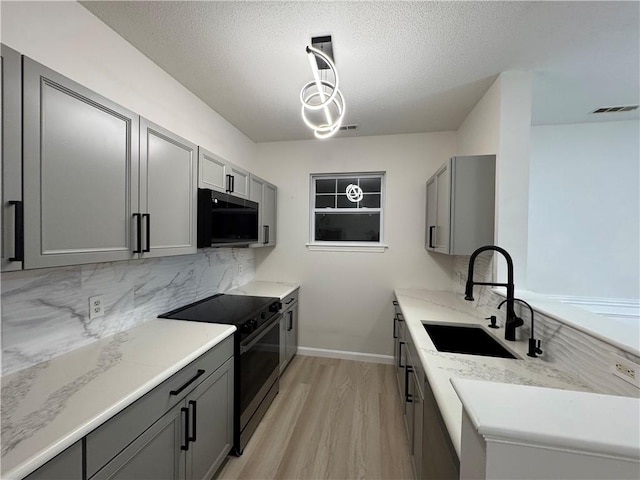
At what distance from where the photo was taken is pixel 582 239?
2.87m

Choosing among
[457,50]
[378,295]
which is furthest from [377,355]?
[457,50]

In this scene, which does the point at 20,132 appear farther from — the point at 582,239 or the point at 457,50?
the point at 582,239

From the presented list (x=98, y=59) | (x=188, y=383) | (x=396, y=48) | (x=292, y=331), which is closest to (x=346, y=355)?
(x=292, y=331)

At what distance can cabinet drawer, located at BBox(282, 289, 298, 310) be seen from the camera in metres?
2.89

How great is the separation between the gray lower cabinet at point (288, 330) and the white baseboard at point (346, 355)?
173mm

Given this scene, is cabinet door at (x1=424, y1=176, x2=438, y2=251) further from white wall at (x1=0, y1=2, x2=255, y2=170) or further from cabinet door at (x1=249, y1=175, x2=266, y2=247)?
white wall at (x1=0, y1=2, x2=255, y2=170)

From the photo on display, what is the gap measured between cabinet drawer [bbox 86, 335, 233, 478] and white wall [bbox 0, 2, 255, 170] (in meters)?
1.68

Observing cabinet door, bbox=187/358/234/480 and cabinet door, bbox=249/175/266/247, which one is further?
cabinet door, bbox=249/175/266/247

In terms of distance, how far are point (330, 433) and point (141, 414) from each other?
154cm

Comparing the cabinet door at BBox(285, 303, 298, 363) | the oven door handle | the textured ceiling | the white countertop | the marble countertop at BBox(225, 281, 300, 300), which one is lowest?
the cabinet door at BBox(285, 303, 298, 363)

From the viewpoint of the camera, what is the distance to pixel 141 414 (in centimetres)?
108

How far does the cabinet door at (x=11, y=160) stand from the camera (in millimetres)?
897

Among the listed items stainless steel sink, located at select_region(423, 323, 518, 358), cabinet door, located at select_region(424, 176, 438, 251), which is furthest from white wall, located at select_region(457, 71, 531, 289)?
cabinet door, located at select_region(424, 176, 438, 251)

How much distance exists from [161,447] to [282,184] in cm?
290
